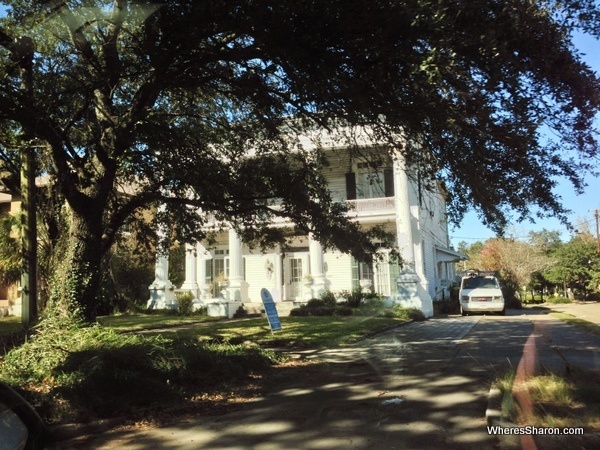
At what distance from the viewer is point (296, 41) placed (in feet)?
22.1

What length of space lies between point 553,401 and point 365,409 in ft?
6.78

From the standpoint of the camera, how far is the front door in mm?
24703

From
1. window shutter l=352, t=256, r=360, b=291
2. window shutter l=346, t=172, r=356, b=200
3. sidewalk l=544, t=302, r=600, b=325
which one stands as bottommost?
sidewalk l=544, t=302, r=600, b=325

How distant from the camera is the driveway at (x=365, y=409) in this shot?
16.5 feet

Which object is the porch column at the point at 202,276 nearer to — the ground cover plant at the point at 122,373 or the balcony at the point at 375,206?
the balcony at the point at 375,206

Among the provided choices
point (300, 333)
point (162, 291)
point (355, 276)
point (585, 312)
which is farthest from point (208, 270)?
point (585, 312)

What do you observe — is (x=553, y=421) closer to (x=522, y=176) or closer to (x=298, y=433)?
(x=298, y=433)

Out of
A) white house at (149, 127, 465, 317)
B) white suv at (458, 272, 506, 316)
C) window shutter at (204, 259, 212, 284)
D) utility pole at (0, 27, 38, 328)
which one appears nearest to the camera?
utility pole at (0, 27, 38, 328)

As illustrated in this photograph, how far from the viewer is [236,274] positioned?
75.5ft

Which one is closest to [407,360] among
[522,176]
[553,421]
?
[522,176]

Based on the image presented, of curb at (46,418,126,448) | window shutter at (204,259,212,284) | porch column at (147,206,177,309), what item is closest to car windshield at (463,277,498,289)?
window shutter at (204,259,212,284)

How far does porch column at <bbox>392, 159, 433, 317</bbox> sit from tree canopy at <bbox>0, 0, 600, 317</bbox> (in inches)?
401

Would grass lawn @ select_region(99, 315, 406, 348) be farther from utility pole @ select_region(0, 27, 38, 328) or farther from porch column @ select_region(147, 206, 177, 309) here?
porch column @ select_region(147, 206, 177, 309)

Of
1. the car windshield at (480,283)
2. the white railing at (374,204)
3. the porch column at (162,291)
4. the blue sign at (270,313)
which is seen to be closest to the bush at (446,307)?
the car windshield at (480,283)
